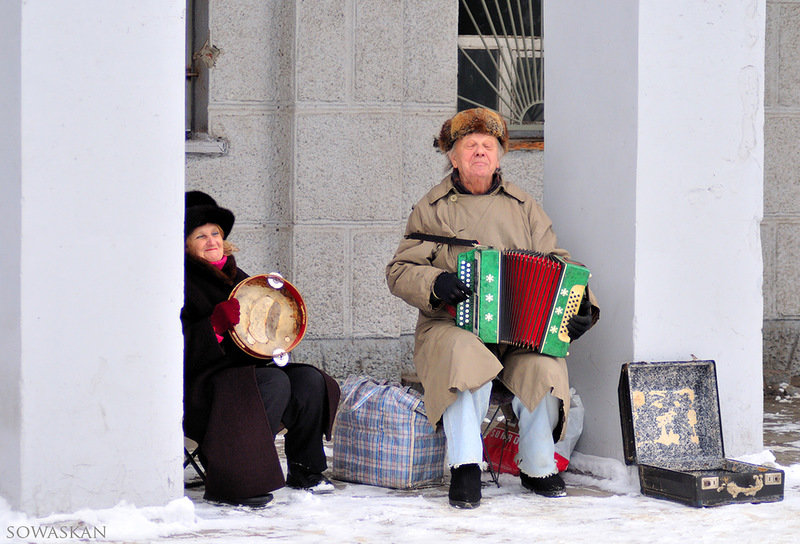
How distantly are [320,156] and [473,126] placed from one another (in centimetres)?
243

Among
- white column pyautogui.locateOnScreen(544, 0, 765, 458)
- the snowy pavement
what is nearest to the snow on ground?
the snowy pavement

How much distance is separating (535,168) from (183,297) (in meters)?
3.84

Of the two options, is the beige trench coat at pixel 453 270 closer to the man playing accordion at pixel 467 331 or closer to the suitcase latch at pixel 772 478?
the man playing accordion at pixel 467 331

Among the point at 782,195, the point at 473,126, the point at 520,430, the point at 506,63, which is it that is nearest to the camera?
the point at 520,430

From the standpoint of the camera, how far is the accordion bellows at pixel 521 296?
4.33m

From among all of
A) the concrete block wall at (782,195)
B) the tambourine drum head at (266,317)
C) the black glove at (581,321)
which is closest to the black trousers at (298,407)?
the tambourine drum head at (266,317)

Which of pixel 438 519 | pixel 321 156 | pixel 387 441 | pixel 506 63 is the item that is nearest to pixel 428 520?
pixel 438 519

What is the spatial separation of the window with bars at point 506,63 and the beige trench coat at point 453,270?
111 inches

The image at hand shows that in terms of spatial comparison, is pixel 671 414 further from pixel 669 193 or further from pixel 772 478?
pixel 669 193

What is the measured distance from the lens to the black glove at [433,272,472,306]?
4.32 meters

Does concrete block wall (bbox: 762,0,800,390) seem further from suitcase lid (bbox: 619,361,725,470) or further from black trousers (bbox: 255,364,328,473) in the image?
black trousers (bbox: 255,364,328,473)

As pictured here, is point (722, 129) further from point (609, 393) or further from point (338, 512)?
point (338, 512)

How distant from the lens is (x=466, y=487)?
166 inches

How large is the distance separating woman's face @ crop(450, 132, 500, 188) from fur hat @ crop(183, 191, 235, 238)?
0.93m
